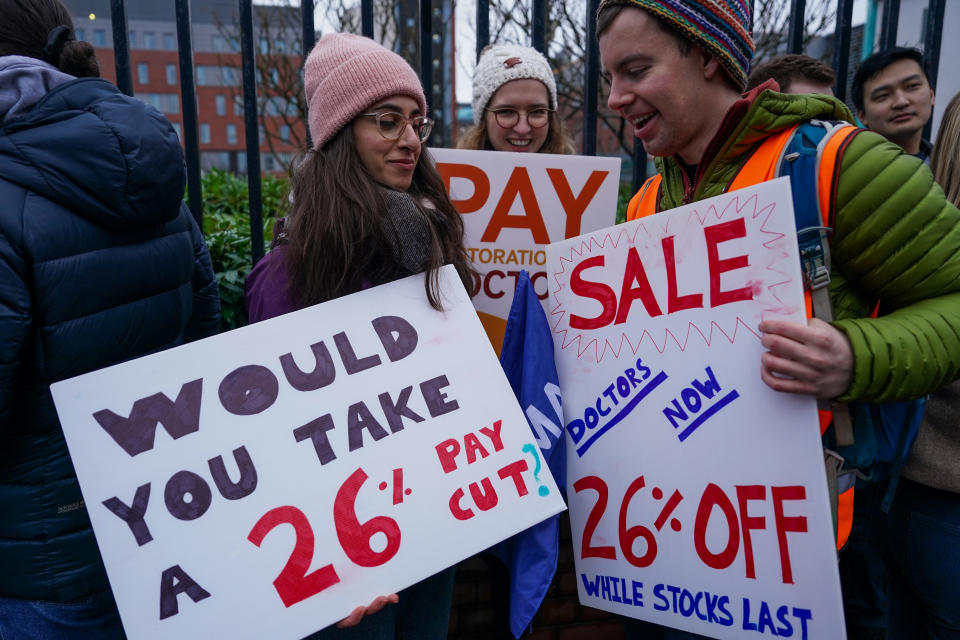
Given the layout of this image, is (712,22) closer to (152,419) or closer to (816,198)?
(816,198)

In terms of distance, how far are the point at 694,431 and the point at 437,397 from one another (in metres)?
0.61

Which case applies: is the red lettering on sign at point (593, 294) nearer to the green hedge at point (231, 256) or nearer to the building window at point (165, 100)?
the green hedge at point (231, 256)

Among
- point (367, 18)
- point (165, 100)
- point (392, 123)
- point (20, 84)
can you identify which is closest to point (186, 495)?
Answer: point (20, 84)

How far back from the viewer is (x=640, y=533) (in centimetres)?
164

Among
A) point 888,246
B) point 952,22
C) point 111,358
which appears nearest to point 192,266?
point 111,358

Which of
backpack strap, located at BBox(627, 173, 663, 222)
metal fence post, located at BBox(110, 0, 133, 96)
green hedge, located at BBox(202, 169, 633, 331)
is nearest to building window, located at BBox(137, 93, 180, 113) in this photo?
green hedge, located at BBox(202, 169, 633, 331)

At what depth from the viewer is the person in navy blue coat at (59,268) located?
1.45m

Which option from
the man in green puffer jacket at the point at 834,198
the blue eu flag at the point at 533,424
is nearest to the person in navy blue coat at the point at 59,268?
the blue eu flag at the point at 533,424

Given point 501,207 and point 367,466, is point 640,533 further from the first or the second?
point 501,207

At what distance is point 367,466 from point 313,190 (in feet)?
2.51

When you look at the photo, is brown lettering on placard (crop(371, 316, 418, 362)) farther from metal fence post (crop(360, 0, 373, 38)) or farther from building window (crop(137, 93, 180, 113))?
building window (crop(137, 93, 180, 113))

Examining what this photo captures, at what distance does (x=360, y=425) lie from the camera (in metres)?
1.60

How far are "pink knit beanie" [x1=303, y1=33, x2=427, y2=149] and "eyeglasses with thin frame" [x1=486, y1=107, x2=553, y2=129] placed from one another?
81 cm

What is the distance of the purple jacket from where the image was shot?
70.4 inches
